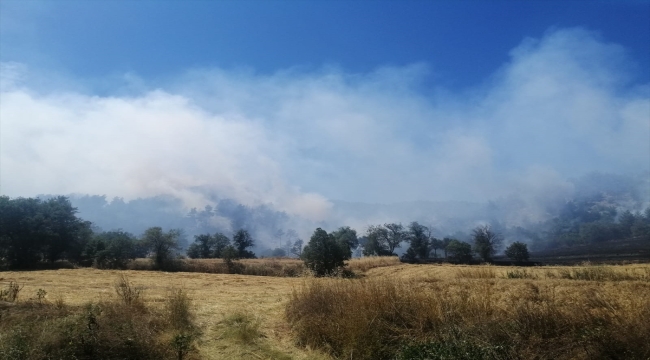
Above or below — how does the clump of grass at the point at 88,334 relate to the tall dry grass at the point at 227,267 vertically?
above

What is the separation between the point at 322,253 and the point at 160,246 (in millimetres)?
20507

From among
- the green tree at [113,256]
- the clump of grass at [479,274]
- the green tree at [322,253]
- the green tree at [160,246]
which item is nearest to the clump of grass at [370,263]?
the green tree at [322,253]

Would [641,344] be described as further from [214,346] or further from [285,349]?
[214,346]

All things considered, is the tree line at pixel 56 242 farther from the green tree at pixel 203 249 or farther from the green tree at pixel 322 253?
the green tree at pixel 203 249

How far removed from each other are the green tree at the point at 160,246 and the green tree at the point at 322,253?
17011 millimetres

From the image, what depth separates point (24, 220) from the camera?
42156mm

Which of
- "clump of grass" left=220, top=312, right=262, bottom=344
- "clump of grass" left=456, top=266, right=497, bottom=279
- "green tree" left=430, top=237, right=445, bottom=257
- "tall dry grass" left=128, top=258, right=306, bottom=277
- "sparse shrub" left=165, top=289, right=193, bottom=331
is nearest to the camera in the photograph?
"clump of grass" left=220, top=312, right=262, bottom=344

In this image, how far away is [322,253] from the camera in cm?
4225

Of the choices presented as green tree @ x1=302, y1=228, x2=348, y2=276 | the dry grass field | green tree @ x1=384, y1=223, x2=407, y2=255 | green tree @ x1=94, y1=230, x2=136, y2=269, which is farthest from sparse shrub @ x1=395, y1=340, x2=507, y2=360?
green tree @ x1=384, y1=223, x2=407, y2=255

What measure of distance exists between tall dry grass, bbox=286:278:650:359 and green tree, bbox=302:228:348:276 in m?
31.5

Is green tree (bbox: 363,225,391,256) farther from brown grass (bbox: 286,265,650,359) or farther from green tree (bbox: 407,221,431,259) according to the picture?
brown grass (bbox: 286,265,650,359)

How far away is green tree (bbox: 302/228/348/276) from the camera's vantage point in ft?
137

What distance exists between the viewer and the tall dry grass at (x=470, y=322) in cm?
679

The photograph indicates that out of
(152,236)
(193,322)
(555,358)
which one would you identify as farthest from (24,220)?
(555,358)
